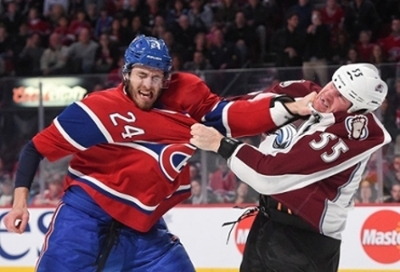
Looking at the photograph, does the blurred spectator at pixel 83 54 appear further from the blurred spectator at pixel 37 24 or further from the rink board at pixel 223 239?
the rink board at pixel 223 239

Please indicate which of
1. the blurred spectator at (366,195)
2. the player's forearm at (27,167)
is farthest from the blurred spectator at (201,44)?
the player's forearm at (27,167)

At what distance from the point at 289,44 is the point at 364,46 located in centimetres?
65

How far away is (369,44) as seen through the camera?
816 centimetres

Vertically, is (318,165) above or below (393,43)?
above

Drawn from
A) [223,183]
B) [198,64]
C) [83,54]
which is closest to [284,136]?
[223,183]

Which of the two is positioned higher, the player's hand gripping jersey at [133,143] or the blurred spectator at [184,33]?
the player's hand gripping jersey at [133,143]

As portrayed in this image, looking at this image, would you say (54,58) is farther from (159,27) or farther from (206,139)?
(206,139)

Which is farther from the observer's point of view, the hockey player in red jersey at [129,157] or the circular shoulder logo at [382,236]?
the circular shoulder logo at [382,236]

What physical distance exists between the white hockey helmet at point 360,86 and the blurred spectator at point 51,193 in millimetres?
3560

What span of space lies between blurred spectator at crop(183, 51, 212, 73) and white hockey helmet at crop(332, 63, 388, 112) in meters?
4.92

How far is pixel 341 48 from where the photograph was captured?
8102 millimetres

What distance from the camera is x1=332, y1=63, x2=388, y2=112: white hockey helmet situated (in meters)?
3.32

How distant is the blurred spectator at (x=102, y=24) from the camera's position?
9.54 metres

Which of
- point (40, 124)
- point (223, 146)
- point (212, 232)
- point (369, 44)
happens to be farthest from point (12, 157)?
point (223, 146)
